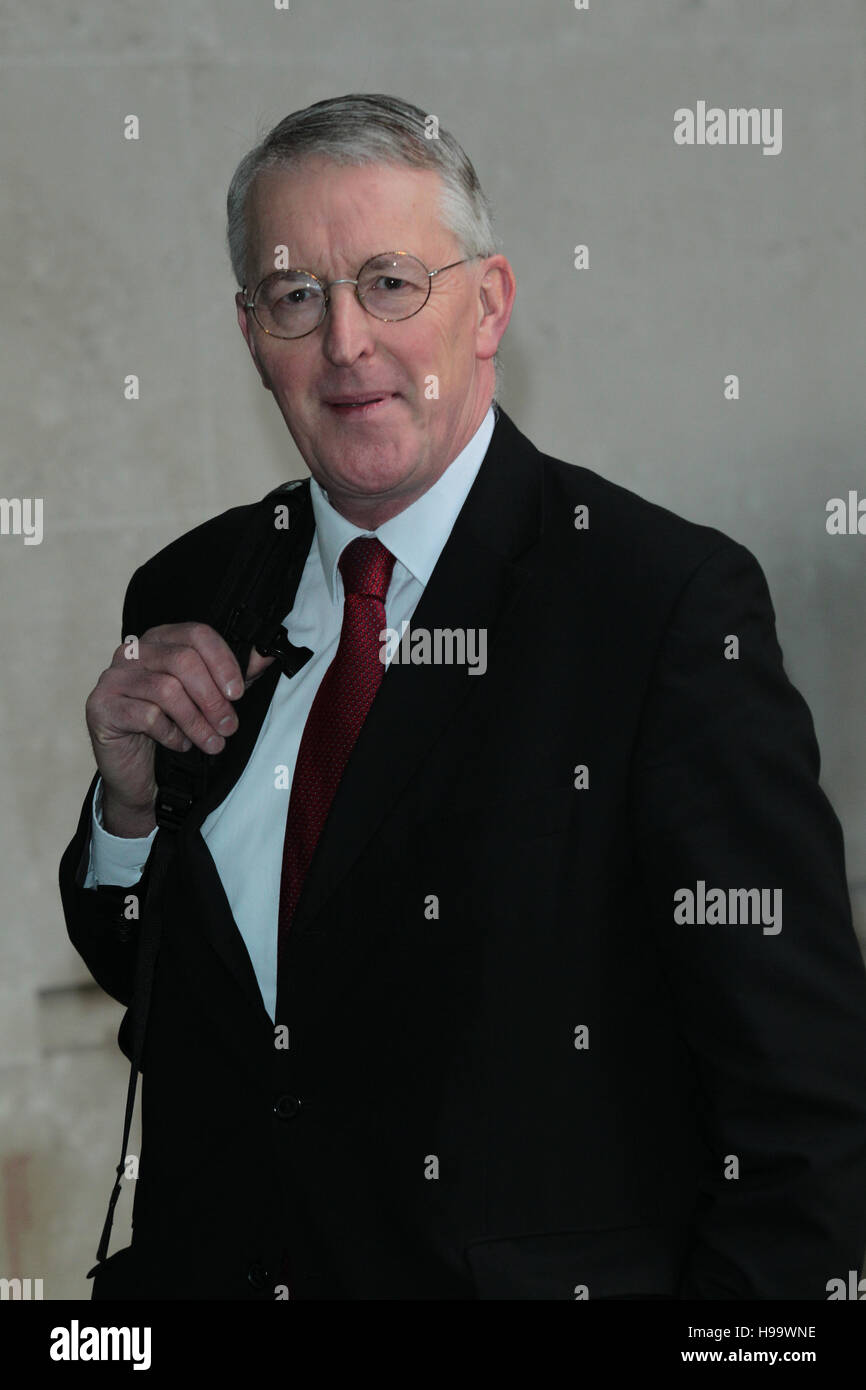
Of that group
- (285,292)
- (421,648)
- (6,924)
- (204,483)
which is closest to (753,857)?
(421,648)

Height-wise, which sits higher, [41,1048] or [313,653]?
[313,653]

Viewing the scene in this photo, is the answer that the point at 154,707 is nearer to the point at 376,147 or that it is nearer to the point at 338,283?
the point at 338,283

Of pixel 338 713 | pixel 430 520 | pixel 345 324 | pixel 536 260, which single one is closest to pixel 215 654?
pixel 338 713

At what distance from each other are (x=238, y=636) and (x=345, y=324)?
0.37 meters

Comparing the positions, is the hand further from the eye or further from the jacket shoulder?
the eye

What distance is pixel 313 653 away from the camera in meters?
1.77

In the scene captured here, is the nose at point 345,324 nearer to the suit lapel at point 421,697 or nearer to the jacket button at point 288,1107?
the suit lapel at point 421,697

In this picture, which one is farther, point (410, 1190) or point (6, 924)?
point (6, 924)

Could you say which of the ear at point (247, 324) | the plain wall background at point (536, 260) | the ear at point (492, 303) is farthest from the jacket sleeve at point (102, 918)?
the plain wall background at point (536, 260)

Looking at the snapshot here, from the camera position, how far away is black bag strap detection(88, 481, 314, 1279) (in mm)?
1729

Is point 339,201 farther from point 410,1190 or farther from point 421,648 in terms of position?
point 410,1190

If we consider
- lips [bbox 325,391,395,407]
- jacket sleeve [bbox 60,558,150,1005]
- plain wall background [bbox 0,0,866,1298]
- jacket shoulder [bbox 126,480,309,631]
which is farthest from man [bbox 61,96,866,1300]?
plain wall background [bbox 0,0,866,1298]

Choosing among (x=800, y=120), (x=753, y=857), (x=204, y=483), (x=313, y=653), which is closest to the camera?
(x=753, y=857)
